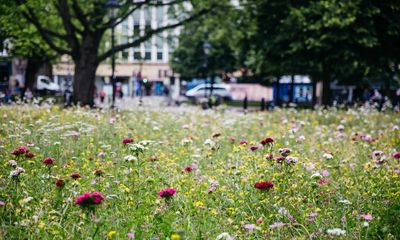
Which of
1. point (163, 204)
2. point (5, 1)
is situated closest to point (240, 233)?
point (163, 204)

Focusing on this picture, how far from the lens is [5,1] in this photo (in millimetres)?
15898

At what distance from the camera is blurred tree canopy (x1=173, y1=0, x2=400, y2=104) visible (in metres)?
21.5

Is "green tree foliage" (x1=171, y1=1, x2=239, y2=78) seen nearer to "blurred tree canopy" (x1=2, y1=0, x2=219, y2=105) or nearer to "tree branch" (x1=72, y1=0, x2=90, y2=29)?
"blurred tree canopy" (x1=2, y1=0, x2=219, y2=105)

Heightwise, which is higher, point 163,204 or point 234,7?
point 234,7

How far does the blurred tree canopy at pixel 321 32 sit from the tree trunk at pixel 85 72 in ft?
19.5

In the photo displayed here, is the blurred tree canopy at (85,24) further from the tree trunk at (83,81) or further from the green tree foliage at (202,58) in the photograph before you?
the green tree foliage at (202,58)

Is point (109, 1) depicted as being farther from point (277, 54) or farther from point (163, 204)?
point (163, 204)

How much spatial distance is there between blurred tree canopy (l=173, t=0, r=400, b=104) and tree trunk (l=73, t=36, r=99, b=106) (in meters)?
5.95

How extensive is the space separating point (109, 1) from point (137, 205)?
15659mm

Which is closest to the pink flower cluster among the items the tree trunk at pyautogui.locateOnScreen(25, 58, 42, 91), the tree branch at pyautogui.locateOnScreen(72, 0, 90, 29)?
the tree branch at pyautogui.locateOnScreen(72, 0, 90, 29)

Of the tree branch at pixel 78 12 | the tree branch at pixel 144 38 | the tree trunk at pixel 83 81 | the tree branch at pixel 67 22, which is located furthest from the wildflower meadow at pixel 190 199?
the tree branch at pixel 144 38

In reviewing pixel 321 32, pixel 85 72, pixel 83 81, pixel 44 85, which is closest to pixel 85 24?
pixel 85 72

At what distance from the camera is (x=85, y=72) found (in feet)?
66.2

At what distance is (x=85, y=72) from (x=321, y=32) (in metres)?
11.3
